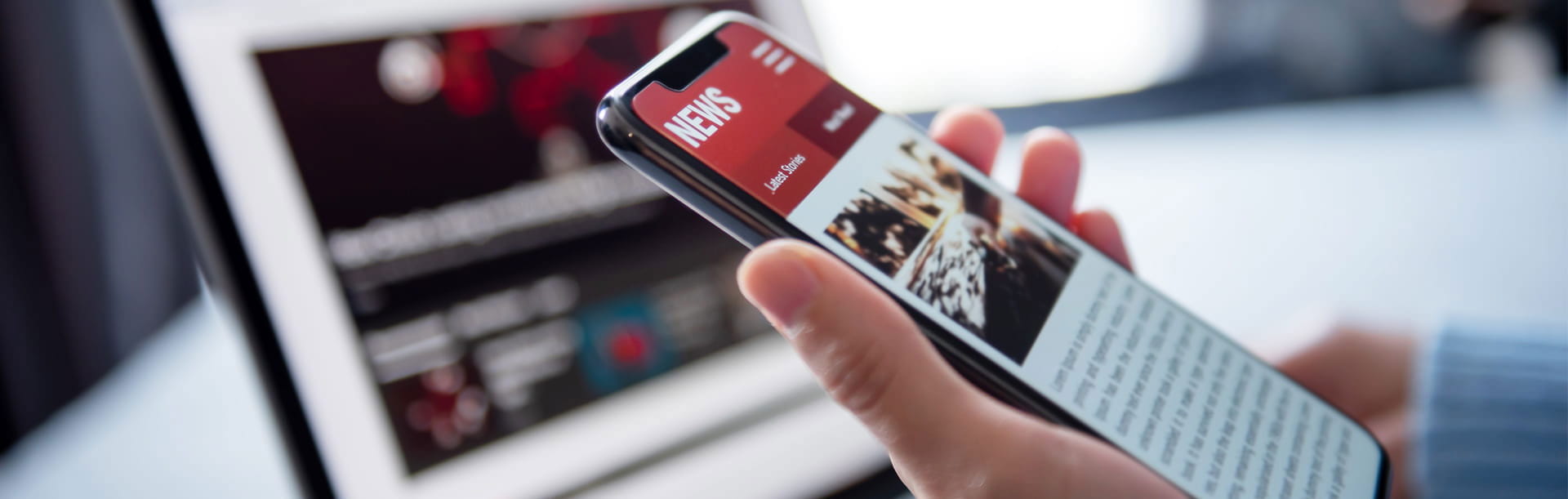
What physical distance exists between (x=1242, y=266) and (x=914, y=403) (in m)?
0.65

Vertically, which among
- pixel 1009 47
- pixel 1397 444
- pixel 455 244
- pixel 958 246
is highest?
pixel 1009 47

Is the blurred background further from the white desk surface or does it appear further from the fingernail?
the fingernail

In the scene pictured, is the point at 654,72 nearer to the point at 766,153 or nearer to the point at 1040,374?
the point at 766,153

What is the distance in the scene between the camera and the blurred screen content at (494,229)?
0.44 metres

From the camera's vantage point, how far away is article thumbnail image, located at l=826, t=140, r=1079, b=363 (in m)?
0.29

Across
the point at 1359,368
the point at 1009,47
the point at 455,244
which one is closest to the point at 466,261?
the point at 455,244

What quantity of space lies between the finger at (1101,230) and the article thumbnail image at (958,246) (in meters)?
0.05

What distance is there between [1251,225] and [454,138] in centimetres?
80

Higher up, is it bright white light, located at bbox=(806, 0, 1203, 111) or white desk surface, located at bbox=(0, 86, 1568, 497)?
bright white light, located at bbox=(806, 0, 1203, 111)

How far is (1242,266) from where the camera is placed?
76 centimetres

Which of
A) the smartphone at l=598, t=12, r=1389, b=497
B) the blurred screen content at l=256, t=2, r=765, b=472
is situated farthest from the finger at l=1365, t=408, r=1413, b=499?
the blurred screen content at l=256, t=2, r=765, b=472

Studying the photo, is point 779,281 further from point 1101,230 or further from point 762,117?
point 1101,230

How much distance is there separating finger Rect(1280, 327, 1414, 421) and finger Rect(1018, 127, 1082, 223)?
251mm

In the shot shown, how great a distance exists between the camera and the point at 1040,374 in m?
0.29
